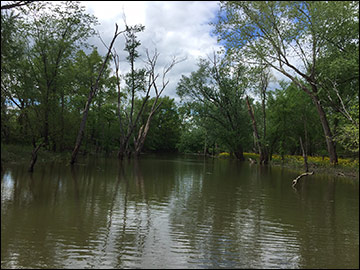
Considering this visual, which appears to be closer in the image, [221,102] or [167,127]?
[221,102]

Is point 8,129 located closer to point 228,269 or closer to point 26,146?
point 26,146

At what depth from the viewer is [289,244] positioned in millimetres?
5480

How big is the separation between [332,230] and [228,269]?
3516mm

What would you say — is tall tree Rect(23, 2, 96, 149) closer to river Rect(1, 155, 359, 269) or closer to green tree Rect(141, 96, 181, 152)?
river Rect(1, 155, 359, 269)

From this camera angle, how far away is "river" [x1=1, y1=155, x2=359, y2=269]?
4.53m

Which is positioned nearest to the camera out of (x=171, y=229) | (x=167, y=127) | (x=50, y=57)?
(x=171, y=229)

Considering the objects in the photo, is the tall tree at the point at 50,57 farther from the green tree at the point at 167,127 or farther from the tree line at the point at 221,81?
the green tree at the point at 167,127

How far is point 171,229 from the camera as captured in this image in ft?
20.6

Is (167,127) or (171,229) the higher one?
(167,127)

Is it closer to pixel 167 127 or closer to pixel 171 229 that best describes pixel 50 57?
pixel 171 229

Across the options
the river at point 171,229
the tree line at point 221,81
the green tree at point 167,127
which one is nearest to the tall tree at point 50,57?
the tree line at point 221,81

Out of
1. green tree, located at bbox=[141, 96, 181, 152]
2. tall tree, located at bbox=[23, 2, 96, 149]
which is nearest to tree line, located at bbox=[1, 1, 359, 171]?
tall tree, located at bbox=[23, 2, 96, 149]

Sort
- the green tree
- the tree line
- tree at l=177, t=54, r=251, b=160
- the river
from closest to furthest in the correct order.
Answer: the river, the tree line, tree at l=177, t=54, r=251, b=160, the green tree

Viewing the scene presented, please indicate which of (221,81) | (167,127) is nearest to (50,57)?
(221,81)
